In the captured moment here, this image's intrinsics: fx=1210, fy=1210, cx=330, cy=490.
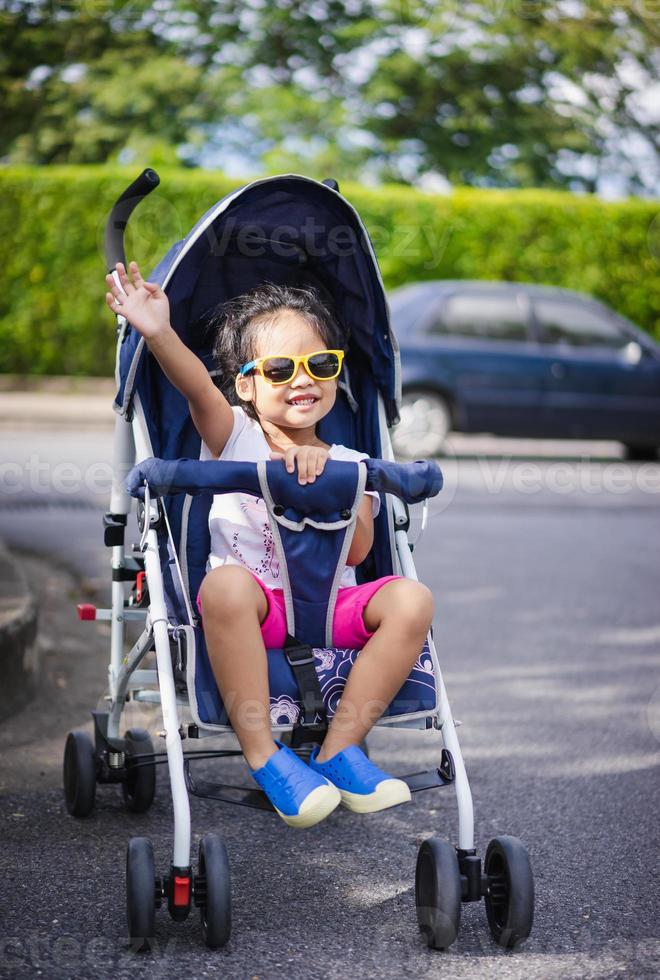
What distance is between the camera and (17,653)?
440 cm

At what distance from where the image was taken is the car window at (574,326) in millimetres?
12422

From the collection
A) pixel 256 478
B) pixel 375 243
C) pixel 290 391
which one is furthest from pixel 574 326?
pixel 256 478

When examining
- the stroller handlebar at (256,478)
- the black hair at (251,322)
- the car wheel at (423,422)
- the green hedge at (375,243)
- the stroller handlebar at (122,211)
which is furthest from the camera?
the green hedge at (375,243)

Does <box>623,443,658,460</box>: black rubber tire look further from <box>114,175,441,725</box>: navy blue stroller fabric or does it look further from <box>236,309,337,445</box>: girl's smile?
<box>236,309,337,445</box>: girl's smile

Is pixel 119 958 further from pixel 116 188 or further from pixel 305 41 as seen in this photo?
pixel 305 41

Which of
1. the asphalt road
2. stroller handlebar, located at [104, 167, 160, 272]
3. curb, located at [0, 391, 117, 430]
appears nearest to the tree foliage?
curb, located at [0, 391, 117, 430]

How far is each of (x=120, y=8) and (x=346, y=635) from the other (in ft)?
76.9

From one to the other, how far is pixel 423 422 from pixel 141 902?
9.77 metres

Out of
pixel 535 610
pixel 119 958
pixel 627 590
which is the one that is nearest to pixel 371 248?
pixel 119 958

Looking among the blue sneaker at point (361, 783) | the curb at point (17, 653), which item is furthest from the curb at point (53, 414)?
the blue sneaker at point (361, 783)

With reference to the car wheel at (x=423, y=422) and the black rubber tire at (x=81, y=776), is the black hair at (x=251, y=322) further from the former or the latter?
the car wheel at (x=423, y=422)

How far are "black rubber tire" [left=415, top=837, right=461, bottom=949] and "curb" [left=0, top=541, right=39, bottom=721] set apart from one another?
2107 mm

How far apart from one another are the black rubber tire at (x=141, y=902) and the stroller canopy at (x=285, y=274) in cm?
134

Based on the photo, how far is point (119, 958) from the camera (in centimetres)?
256
